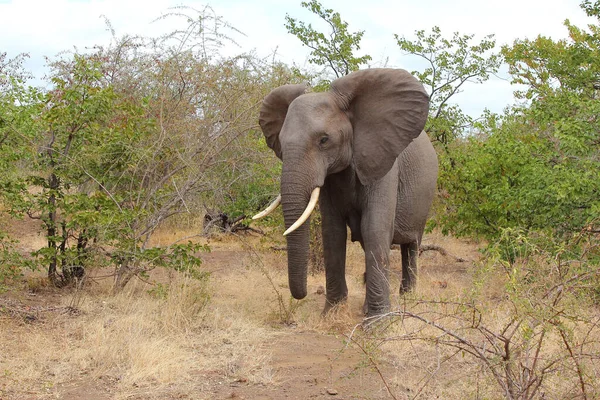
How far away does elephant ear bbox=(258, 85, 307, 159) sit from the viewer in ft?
24.6

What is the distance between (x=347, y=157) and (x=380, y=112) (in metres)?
0.55

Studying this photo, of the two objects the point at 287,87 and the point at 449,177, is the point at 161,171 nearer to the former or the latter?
the point at 287,87

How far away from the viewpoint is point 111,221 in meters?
7.78

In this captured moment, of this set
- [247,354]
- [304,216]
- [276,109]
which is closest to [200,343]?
[247,354]

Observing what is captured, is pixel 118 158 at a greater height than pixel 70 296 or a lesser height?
greater

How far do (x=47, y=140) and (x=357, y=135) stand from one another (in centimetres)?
378

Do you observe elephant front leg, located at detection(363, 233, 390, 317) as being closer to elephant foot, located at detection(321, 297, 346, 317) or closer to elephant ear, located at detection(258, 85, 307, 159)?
elephant foot, located at detection(321, 297, 346, 317)

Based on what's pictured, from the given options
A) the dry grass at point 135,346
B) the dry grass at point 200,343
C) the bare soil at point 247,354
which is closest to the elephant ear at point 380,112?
the dry grass at point 200,343

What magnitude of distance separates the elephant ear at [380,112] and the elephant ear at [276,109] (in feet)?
1.62

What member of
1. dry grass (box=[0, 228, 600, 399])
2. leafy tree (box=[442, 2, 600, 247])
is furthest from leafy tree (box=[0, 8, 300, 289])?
leafy tree (box=[442, 2, 600, 247])

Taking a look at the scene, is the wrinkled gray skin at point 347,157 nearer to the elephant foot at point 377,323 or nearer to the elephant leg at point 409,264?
the elephant foot at point 377,323

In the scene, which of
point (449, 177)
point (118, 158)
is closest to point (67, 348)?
point (118, 158)

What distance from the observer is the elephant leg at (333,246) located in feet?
24.9

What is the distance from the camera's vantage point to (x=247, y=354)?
6.13m
